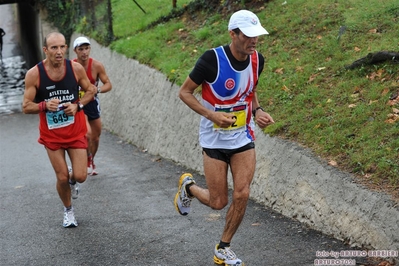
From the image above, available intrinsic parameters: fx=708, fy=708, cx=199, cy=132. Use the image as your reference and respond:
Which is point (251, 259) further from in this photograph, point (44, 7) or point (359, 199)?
point (44, 7)

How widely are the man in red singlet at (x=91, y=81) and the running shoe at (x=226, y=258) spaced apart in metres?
4.68

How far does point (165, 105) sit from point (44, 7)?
14018 mm

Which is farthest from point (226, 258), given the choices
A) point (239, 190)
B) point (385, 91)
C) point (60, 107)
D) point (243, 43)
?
point (385, 91)

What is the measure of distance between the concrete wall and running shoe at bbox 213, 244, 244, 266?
1.29 meters

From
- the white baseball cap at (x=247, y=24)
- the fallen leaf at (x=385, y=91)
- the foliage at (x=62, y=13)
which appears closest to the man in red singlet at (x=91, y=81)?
the fallen leaf at (x=385, y=91)

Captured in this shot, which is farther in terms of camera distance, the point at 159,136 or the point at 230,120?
the point at 159,136

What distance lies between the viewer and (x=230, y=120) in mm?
6148

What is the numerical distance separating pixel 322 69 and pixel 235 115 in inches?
166

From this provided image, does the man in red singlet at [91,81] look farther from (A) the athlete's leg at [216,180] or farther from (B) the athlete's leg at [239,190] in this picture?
(B) the athlete's leg at [239,190]

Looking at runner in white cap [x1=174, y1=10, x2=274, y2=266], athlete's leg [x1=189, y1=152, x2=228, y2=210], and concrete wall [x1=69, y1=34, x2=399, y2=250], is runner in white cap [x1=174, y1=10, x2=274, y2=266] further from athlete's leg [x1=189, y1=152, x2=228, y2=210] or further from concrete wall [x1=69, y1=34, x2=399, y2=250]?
concrete wall [x1=69, y1=34, x2=399, y2=250]

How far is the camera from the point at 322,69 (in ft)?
33.6

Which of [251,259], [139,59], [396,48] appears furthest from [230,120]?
[139,59]

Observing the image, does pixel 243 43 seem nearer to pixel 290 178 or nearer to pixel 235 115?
pixel 235 115

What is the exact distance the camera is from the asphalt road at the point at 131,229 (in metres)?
6.80
